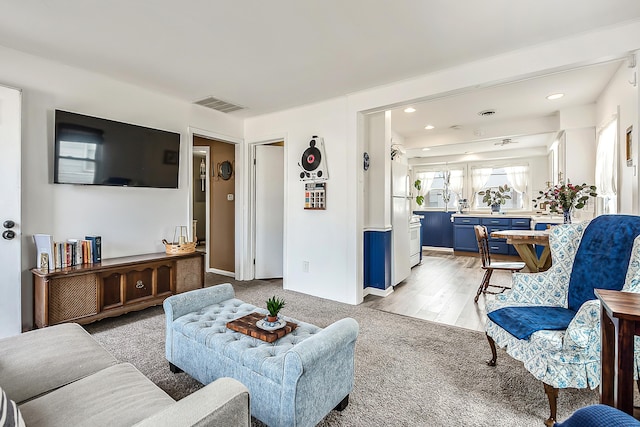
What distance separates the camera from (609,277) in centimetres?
182

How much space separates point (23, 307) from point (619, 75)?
19.5ft

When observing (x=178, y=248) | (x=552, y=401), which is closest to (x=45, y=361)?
(x=178, y=248)

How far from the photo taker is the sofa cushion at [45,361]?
1.17 meters

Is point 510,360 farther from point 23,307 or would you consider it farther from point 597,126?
point 23,307

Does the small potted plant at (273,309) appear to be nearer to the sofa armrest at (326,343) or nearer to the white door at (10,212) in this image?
the sofa armrest at (326,343)

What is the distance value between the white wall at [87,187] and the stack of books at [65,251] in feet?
0.51

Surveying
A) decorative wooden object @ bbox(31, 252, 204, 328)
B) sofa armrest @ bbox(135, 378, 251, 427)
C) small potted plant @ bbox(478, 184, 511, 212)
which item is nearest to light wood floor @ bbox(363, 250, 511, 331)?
small potted plant @ bbox(478, 184, 511, 212)

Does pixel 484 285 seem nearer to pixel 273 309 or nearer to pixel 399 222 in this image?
pixel 399 222

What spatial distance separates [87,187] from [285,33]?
242cm

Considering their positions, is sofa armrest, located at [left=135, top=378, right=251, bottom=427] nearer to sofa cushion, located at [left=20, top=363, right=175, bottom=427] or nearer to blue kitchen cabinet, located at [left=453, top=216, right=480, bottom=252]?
sofa cushion, located at [left=20, top=363, right=175, bottom=427]

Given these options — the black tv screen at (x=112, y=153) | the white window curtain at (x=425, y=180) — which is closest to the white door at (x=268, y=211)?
the black tv screen at (x=112, y=153)

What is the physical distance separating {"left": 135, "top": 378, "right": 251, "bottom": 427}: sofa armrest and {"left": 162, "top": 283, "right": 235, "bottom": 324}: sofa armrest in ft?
3.91

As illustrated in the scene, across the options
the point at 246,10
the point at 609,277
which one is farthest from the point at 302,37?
the point at 609,277

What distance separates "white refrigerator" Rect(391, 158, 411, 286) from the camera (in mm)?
4121
